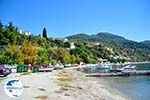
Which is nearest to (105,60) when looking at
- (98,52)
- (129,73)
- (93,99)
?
(98,52)

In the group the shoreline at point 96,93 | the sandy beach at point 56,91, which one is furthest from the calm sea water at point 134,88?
the sandy beach at point 56,91

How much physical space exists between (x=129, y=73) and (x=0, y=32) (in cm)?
2831

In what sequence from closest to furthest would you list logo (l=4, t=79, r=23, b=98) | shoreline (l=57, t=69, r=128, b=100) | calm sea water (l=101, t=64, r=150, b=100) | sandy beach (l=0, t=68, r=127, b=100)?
logo (l=4, t=79, r=23, b=98), sandy beach (l=0, t=68, r=127, b=100), shoreline (l=57, t=69, r=128, b=100), calm sea water (l=101, t=64, r=150, b=100)

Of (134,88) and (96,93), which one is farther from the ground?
(96,93)

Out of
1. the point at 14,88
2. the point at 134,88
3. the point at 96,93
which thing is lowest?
the point at 134,88

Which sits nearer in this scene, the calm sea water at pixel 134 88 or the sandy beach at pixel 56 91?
the sandy beach at pixel 56 91

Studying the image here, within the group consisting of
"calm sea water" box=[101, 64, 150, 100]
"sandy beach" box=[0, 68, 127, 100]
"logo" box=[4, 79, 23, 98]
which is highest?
"logo" box=[4, 79, 23, 98]

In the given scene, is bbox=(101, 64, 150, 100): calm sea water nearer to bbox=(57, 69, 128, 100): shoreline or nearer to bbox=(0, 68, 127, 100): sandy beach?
bbox=(57, 69, 128, 100): shoreline

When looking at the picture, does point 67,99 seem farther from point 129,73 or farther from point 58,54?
point 58,54

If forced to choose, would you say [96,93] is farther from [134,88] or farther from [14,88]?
[14,88]

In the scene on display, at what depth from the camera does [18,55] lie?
5394cm

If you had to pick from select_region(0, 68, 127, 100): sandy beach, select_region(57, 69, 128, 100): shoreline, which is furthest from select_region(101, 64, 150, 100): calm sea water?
select_region(0, 68, 127, 100): sandy beach

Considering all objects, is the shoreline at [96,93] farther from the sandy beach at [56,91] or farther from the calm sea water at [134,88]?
the calm sea water at [134,88]

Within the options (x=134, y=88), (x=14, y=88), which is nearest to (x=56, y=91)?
(x=14, y=88)
